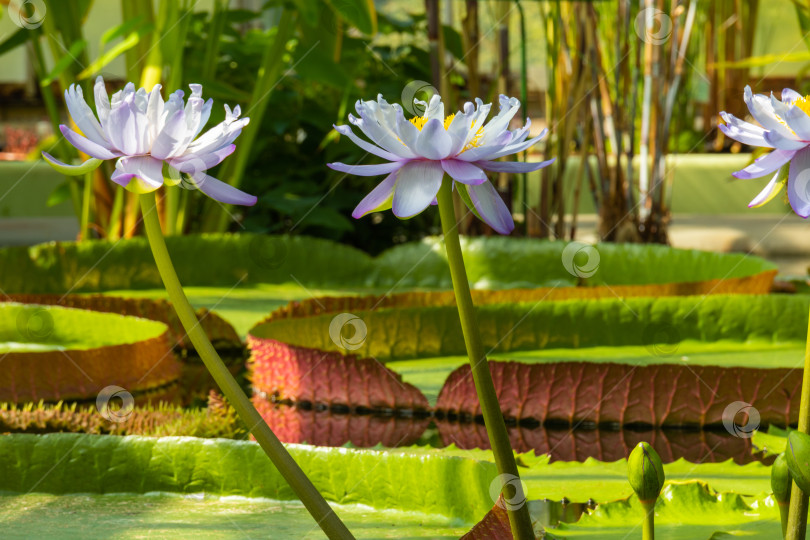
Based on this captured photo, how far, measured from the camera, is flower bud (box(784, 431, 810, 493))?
12.7 inches

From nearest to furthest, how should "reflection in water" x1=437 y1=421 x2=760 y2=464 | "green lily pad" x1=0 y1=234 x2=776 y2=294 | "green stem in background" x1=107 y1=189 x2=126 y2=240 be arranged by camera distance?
"reflection in water" x1=437 y1=421 x2=760 y2=464, "green lily pad" x1=0 y1=234 x2=776 y2=294, "green stem in background" x1=107 y1=189 x2=126 y2=240

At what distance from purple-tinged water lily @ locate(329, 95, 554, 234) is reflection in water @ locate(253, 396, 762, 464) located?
0.43 meters

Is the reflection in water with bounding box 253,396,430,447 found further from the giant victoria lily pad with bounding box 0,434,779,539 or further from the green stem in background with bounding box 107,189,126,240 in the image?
the green stem in background with bounding box 107,189,126,240

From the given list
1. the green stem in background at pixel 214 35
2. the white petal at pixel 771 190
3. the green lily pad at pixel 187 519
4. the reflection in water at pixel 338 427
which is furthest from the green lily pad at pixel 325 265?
the white petal at pixel 771 190

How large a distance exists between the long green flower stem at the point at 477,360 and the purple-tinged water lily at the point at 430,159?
0.04 ft

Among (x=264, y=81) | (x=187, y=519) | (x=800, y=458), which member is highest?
(x=264, y=81)

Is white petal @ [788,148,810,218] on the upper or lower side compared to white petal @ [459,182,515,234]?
upper

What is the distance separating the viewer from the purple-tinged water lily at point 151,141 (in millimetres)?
341

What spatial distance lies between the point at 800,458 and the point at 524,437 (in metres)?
0.48

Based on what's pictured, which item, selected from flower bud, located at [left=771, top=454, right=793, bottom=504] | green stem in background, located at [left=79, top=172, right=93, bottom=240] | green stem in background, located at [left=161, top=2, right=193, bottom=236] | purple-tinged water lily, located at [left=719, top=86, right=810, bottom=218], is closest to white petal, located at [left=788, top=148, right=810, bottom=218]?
purple-tinged water lily, located at [left=719, top=86, right=810, bottom=218]

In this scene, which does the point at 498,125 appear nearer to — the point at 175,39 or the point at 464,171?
the point at 464,171

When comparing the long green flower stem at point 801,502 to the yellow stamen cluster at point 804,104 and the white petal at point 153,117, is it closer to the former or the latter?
the yellow stamen cluster at point 804,104

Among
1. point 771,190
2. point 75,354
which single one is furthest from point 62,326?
point 771,190

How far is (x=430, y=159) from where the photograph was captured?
336 millimetres
